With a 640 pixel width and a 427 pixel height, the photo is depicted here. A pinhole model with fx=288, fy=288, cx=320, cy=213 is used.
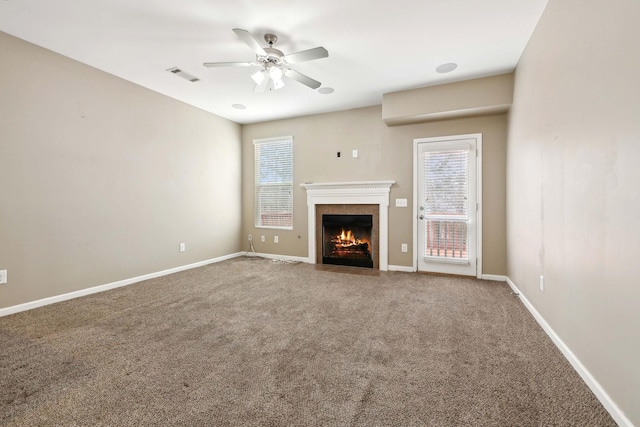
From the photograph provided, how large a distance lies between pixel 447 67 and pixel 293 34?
1.95 metres

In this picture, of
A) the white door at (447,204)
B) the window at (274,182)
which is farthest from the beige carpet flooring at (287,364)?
the window at (274,182)

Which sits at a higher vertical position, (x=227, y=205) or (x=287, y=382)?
(x=227, y=205)

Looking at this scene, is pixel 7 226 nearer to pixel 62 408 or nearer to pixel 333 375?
pixel 62 408

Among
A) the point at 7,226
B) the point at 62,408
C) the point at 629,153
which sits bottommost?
the point at 62,408

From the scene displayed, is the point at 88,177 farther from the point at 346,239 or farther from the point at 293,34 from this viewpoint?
the point at 346,239

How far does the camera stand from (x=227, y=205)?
18.9 feet

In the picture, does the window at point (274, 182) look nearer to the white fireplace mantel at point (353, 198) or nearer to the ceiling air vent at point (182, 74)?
the white fireplace mantel at point (353, 198)

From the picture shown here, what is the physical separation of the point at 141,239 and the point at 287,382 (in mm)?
3434

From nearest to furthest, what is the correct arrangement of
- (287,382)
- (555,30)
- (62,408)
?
(62,408) → (287,382) → (555,30)

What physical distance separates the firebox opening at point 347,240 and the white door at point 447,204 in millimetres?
877

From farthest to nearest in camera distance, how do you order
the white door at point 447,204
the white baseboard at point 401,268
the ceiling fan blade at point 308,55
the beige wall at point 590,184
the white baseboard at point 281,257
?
the white baseboard at point 281,257 < the white baseboard at point 401,268 < the white door at point 447,204 < the ceiling fan blade at point 308,55 < the beige wall at point 590,184

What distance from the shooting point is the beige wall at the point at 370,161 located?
13.5 feet

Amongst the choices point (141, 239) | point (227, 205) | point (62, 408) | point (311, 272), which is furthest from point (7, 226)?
point (311, 272)

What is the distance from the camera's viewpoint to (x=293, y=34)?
289 cm
